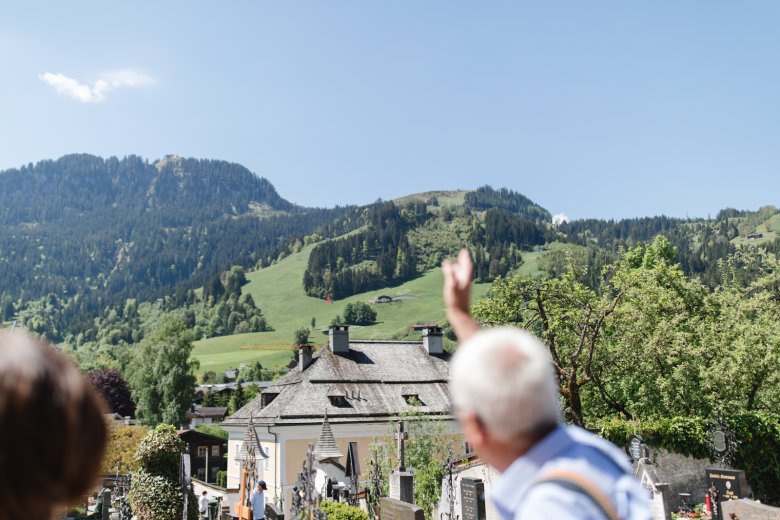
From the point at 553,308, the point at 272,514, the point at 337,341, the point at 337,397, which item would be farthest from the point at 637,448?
the point at 337,341

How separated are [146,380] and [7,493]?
69.8m

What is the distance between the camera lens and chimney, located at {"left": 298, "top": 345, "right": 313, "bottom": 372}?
4588 cm

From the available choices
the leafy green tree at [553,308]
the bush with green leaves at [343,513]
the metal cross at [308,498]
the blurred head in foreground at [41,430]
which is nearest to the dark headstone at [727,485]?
the leafy green tree at [553,308]

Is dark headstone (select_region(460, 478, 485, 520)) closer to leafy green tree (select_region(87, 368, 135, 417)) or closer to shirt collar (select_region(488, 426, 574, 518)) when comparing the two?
shirt collar (select_region(488, 426, 574, 518))

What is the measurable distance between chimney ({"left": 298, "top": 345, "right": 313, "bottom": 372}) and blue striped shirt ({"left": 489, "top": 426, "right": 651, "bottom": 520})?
1745 inches

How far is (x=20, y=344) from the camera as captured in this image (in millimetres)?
1546

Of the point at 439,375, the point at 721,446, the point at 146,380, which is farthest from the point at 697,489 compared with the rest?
the point at 146,380

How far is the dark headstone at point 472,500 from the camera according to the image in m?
17.7

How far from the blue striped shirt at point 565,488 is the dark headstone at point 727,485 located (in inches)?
764

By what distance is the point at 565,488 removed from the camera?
6.16ft

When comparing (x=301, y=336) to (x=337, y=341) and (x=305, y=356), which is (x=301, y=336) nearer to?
(x=305, y=356)

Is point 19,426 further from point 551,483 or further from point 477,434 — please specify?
point 551,483

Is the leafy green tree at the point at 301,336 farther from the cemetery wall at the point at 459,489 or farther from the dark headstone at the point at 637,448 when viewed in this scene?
the dark headstone at the point at 637,448

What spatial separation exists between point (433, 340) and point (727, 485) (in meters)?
32.8
